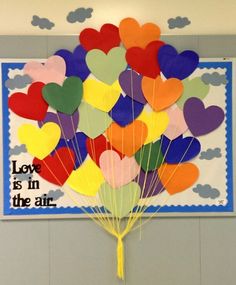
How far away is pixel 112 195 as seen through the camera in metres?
1.37

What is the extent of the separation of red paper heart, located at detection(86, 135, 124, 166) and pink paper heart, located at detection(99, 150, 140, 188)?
0.02 meters

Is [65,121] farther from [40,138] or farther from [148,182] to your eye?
[148,182]

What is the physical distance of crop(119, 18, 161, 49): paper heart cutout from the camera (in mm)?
1373

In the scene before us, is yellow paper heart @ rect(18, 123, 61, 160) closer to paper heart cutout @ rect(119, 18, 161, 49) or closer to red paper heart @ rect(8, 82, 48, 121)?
red paper heart @ rect(8, 82, 48, 121)

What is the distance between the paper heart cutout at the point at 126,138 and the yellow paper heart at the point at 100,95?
0.08m

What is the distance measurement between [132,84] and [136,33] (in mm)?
198

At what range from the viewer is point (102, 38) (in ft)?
4.51

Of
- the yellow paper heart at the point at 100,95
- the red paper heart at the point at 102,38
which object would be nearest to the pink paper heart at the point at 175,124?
the yellow paper heart at the point at 100,95

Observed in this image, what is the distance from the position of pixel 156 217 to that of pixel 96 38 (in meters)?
0.73

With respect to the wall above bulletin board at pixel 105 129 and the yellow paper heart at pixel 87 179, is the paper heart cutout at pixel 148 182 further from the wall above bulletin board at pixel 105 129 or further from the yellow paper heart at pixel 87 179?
the yellow paper heart at pixel 87 179

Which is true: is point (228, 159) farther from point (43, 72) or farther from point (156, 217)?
point (43, 72)

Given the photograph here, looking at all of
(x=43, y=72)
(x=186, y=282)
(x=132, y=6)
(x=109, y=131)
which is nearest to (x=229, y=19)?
(x=132, y=6)

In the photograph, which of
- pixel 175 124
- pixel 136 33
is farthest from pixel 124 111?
pixel 136 33

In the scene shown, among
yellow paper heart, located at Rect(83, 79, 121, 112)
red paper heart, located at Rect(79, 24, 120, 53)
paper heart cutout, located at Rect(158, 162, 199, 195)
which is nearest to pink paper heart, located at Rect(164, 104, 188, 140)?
paper heart cutout, located at Rect(158, 162, 199, 195)
